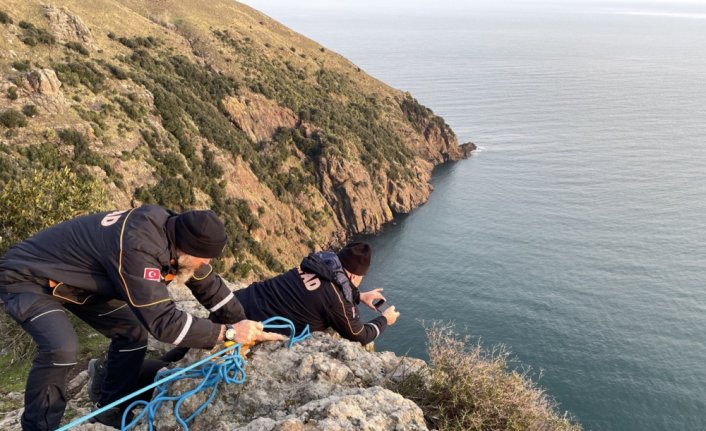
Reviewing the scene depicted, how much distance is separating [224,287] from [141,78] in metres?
56.0

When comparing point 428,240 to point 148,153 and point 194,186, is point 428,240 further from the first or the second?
point 148,153

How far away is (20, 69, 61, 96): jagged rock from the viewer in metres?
38.0

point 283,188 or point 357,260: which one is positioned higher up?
point 357,260

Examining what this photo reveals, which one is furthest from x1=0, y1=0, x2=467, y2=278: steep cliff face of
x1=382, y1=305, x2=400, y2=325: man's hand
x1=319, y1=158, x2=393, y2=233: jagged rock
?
x1=382, y1=305, x2=400, y2=325: man's hand

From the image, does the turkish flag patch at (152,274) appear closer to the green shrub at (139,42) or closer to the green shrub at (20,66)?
the green shrub at (20,66)

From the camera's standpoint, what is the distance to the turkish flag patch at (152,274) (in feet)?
15.6

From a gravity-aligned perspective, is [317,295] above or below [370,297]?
above

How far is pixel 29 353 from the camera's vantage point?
30.1ft

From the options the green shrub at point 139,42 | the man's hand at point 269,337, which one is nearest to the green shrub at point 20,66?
the green shrub at point 139,42

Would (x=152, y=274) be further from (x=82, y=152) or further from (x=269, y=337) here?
(x=82, y=152)

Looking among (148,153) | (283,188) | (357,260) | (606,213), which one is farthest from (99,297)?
(606,213)

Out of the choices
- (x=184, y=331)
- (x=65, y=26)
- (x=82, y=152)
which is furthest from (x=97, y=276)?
(x=65, y=26)

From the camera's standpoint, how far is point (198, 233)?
4977mm

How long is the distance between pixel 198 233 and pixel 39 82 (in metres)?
42.5
